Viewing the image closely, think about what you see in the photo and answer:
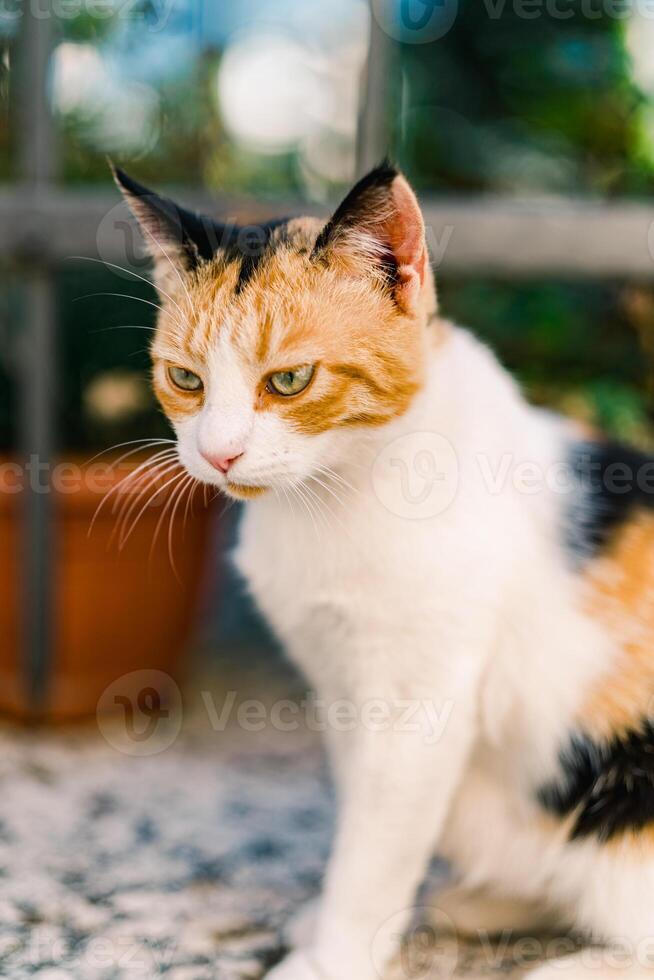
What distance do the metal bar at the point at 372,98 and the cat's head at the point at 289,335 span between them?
80cm

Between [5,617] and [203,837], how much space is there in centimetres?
75

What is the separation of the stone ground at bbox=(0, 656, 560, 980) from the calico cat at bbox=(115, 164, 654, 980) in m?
0.16

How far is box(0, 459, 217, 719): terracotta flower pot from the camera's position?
6.78ft

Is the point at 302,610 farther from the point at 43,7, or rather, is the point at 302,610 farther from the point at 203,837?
the point at 43,7

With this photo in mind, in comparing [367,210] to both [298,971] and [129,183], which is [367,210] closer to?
[129,183]

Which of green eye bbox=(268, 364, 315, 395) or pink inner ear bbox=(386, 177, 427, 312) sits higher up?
pink inner ear bbox=(386, 177, 427, 312)

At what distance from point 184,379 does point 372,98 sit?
1.07 m

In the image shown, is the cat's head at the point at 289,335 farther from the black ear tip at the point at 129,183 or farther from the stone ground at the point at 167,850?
the stone ground at the point at 167,850

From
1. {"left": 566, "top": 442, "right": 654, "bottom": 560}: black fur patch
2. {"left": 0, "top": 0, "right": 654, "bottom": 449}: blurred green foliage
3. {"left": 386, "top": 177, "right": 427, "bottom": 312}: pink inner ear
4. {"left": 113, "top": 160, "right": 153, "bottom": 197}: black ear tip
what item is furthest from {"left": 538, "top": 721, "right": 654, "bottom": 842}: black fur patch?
{"left": 0, "top": 0, "right": 654, "bottom": 449}: blurred green foliage

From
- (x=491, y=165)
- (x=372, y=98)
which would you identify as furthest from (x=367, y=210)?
(x=491, y=165)

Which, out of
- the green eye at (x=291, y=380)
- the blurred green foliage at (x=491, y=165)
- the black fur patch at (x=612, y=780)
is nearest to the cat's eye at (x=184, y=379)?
the green eye at (x=291, y=380)

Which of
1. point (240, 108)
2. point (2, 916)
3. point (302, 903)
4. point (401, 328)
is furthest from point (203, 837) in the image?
point (240, 108)

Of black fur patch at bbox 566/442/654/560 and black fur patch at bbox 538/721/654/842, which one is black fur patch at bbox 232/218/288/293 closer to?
black fur patch at bbox 566/442/654/560

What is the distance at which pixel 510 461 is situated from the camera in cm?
137
